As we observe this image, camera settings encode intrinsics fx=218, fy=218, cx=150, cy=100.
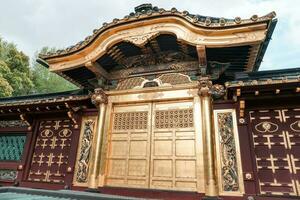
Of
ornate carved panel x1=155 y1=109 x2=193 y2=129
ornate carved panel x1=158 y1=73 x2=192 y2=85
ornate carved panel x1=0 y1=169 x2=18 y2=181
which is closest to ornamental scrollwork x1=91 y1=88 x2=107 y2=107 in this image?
ornate carved panel x1=155 y1=109 x2=193 y2=129

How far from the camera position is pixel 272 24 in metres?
5.69

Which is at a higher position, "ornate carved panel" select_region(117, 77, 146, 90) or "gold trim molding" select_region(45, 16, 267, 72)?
"gold trim molding" select_region(45, 16, 267, 72)

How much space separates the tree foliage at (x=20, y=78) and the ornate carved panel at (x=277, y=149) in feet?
63.3

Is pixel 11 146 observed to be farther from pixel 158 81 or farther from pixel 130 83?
pixel 158 81

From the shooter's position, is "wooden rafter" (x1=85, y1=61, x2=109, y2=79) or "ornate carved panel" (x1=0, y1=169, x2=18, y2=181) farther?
"ornate carved panel" (x1=0, y1=169, x2=18, y2=181)

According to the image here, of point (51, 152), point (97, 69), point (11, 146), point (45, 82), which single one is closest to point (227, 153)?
point (97, 69)

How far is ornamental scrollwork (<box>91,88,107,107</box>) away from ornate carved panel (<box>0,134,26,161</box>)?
149 inches

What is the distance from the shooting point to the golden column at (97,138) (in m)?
6.39

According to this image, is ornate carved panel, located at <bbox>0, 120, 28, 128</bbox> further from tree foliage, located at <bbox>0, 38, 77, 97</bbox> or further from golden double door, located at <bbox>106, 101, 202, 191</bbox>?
tree foliage, located at <bbox>0, 38, 77, 97</bbox>

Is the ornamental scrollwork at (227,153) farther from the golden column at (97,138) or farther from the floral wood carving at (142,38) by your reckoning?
the golden column at (97,138)

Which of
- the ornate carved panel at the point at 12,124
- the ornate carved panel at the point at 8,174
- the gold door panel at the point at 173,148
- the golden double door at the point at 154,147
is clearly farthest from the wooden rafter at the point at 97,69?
the ornate carved panel at the point at 8,174

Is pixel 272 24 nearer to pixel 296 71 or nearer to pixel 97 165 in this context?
pixel 296 71

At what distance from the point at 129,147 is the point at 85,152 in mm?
1540

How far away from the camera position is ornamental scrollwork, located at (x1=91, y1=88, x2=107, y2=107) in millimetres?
7215
